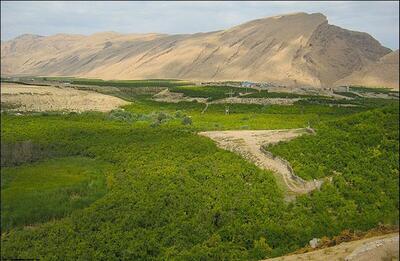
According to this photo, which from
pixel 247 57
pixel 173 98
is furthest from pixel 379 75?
pixel 173 98

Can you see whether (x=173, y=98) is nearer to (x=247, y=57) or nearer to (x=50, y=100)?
(x=50, y=100)

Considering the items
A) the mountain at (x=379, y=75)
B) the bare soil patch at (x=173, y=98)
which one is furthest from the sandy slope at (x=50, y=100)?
the mountain at (x=379, y=75)

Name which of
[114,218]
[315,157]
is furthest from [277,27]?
[114,218]

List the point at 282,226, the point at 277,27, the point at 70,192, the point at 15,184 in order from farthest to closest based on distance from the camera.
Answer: the point at 277,27
the point at 282,226
the point at 70,192
the point at 15,184

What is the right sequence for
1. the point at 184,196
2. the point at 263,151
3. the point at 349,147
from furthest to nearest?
the point at 263,151, the point at 349,147, the point at 184,196

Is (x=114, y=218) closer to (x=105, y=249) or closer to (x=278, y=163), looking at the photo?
(x=105, y=249)

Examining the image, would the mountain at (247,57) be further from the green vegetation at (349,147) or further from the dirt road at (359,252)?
the dirt road at (359,252)
